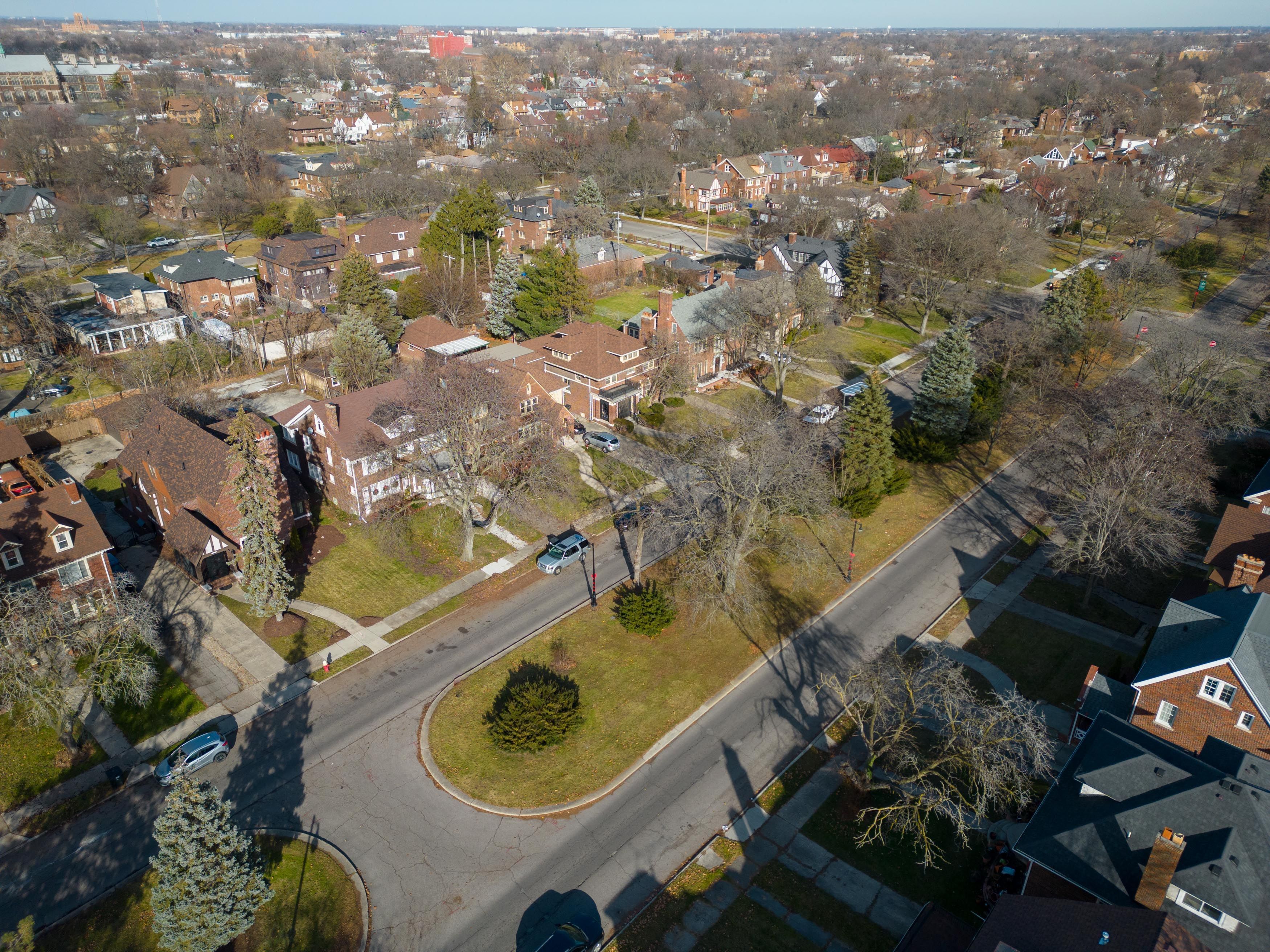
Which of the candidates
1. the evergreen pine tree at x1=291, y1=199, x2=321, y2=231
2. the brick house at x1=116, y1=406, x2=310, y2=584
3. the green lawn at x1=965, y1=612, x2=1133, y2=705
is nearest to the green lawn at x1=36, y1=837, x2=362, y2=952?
the brick house at x1=116, y1=406, x2=310, y2=584

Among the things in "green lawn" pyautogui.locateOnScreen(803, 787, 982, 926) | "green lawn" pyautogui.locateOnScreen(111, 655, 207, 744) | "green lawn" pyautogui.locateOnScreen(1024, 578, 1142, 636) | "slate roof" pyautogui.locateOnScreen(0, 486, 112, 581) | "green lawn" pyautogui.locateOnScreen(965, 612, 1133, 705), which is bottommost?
"green lawn" pyautogui.locateOnScreen(1024, 578, 1142, 636)

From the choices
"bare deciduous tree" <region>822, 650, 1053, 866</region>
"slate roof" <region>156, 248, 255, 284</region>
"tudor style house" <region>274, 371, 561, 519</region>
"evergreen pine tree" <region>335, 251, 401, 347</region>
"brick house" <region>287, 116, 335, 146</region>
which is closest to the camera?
"bare deciduous tree" <region>822, 650, 1053, 866</region>

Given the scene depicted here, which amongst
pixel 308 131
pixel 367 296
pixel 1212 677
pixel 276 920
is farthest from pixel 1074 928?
pixel 308 131

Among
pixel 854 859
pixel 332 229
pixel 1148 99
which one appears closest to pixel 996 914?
pixel 854 859

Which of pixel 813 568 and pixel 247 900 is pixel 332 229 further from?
pixel 247 900

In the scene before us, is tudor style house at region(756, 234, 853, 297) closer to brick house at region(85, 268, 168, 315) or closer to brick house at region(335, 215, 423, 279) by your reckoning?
brick house at region(335, 215, 423, 279)

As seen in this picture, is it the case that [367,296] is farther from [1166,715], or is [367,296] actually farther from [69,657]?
[1166,715]
